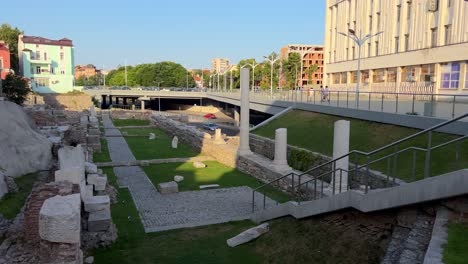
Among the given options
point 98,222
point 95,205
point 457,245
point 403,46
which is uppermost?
point 403,46

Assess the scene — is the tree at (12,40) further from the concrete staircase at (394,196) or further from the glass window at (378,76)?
the concrete staircase at (394,196)

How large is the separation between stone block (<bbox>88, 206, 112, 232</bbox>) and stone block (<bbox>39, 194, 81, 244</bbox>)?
3214 millimetres

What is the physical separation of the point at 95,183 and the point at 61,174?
4.14 m

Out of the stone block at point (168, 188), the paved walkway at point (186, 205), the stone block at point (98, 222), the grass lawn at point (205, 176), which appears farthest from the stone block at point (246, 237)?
the stone block at point (168, 188)

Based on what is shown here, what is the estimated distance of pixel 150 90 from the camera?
8325cm

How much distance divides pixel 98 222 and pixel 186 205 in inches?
185

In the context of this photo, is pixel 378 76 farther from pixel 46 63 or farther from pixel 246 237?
A: pixel 46 63

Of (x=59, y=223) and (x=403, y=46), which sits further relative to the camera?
(x=403, y=46)

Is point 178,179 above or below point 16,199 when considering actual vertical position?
below

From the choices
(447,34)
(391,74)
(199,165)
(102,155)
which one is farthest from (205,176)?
(391,74)

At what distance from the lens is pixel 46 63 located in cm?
7575

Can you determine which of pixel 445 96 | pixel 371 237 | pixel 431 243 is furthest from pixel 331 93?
pixel 431 243

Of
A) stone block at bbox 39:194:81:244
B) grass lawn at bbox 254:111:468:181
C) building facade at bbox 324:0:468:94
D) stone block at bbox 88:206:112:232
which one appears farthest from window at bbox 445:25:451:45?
stone block at bbox 39:194:81:244

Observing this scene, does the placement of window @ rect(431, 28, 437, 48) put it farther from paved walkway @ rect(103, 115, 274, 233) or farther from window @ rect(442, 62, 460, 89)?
paved walkway @ rect(103, 115, 274, 233)
